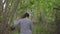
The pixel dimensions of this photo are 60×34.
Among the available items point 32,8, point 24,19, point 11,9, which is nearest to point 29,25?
point 24,19

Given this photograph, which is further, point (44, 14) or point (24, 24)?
point (44, 14)

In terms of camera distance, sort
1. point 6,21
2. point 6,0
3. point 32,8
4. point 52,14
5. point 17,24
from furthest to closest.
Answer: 1. point 52,14
2. point 32,8
3. point 17,24
4. point 6,0
5. point 6,21

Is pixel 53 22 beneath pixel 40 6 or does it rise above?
beneath

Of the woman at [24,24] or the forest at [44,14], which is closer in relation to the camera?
the woman at [24,24]

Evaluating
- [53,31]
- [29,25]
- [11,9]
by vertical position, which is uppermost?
[11,9]

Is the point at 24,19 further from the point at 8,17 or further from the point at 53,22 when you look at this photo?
the point at 53,22

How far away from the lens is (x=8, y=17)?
7.52 ft

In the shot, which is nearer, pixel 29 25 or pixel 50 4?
pixel 29 25

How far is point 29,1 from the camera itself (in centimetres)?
488

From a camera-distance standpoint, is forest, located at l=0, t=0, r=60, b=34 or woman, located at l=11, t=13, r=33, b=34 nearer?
woman, located at l=11, t=13, r=33, b=34

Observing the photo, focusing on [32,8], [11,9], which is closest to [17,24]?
→ [11,9]

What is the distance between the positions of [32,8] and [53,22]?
0.81 m

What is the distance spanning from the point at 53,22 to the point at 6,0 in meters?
2.97

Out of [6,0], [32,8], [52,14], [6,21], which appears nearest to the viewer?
[6,21]
